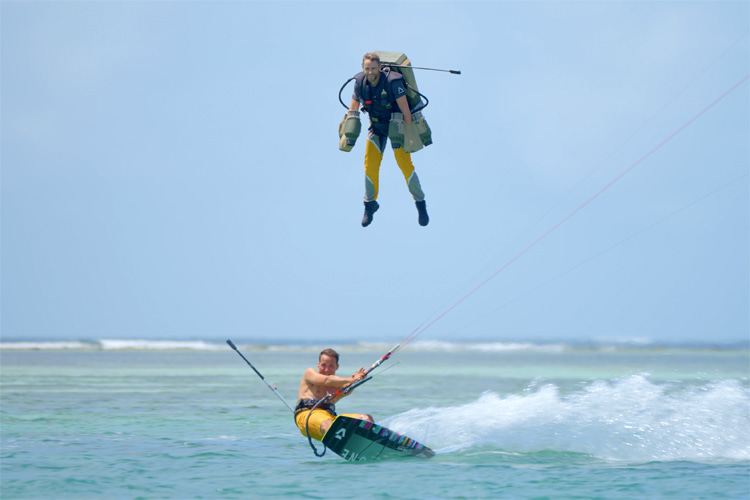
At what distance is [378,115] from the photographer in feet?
33.6

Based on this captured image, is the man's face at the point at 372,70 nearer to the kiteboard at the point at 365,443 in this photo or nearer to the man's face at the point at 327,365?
the man's face at the point at 327,365

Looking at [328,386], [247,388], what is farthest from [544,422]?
[247,388]

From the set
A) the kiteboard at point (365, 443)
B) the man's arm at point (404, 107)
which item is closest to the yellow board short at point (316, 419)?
the kiteboard at point (365, 443)

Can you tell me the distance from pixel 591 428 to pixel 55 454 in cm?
900

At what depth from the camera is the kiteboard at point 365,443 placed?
38.9ft

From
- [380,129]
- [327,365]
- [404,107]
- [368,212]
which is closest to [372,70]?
[404,107]

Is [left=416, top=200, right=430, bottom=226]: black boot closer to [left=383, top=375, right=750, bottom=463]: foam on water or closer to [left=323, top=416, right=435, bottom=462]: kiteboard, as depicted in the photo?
[left=323, top=416, right=435, bottom=462]: kiteboard

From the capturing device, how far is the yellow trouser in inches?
416

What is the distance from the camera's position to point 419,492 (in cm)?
1001

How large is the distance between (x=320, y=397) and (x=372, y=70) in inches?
206

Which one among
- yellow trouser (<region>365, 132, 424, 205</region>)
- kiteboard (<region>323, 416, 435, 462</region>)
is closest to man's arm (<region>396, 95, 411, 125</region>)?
yellow trouser (<region>365, 132, 424, 205</region>)

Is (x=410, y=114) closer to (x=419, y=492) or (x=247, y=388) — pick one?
(x=419, y=492)

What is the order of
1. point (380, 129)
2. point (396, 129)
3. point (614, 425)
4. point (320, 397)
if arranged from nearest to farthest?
1. point (396, 129)
2. point (380, 129)
3. point (320, 397)
4. point (614, 425)

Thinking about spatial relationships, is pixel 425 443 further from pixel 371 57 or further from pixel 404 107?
pixel 371 57
